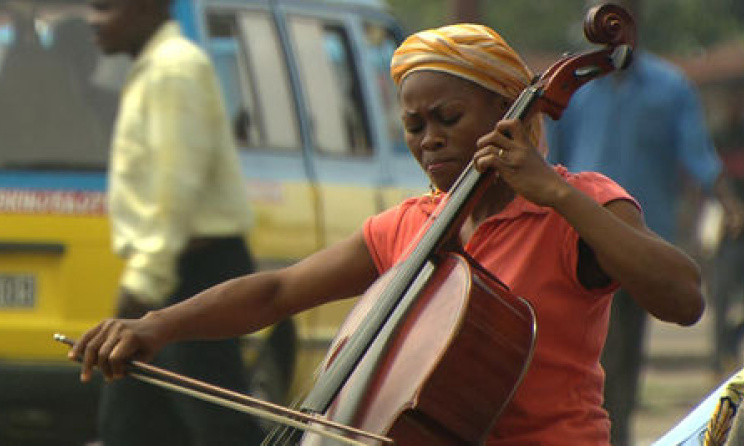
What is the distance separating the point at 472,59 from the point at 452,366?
1.78 ft

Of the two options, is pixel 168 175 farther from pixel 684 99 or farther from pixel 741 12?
pixel 741 12

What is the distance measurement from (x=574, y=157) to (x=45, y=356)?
6.89 feet

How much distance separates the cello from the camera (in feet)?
9.87

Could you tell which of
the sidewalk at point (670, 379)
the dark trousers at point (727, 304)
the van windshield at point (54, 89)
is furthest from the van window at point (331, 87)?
the dark trousers at point (727, 304)

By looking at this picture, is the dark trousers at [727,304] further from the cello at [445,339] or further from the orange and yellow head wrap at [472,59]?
the cello at [445,339]

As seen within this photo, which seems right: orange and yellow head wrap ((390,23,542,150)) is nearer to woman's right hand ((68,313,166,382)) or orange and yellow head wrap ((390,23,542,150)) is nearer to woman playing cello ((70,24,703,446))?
woman playing cello ((70,24,703,446))

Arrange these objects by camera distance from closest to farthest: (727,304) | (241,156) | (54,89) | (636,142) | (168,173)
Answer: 1. (168,173)
2. (54,89)
3. (241,156)
4. (636,142)
5. (727,304)

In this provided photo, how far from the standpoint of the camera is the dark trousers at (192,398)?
5371mm

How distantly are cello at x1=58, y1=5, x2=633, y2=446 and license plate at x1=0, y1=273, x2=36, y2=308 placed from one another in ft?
11.5

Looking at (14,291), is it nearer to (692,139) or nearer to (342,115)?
(342,115)

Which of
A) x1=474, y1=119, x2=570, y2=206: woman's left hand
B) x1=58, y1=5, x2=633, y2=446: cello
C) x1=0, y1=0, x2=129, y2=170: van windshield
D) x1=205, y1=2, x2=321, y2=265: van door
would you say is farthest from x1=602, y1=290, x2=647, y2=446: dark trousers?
x1=474, y1=119, x2=570, y2=206: woman's left hand

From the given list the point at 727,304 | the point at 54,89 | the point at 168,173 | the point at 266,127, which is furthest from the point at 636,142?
the point at 727,304

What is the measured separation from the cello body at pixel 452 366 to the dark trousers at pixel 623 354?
4194 mm

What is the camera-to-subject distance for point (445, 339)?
303 cm
